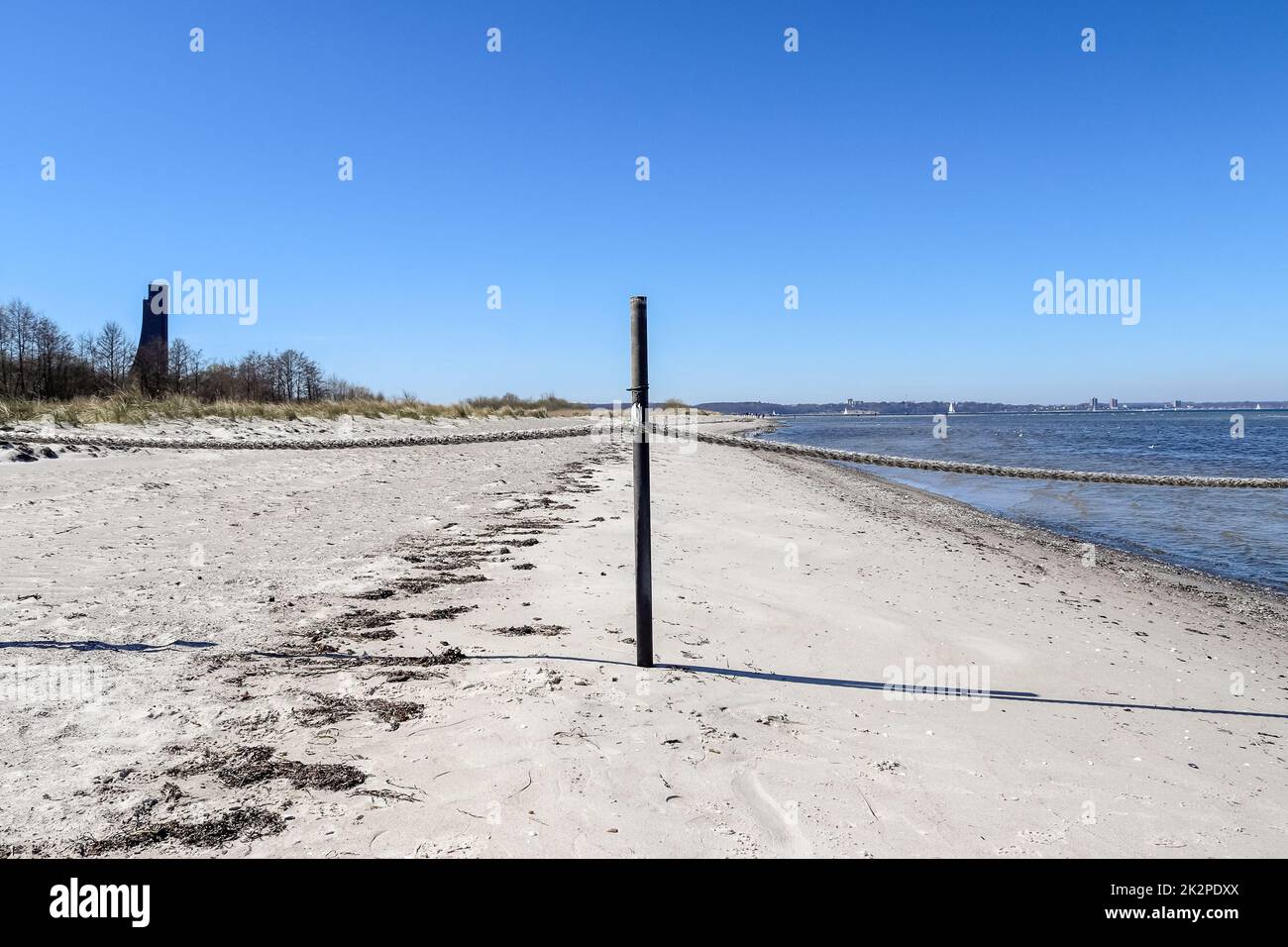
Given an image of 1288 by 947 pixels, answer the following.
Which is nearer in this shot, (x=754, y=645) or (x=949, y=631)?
(x=754, y=645)

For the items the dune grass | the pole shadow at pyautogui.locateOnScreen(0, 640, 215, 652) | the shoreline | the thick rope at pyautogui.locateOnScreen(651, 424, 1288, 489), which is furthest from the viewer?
the dune grass

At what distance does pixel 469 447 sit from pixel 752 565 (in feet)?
47.7

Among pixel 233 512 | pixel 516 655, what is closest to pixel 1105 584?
pixel 516 655

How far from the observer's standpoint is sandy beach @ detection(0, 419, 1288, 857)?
8.46ft

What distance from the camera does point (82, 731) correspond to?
3084 mm

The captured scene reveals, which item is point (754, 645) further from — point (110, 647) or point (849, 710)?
point (110, 647)

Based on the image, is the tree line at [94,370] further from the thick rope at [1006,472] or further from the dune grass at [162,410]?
the thick rope at [1006,472]

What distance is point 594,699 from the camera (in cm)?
360

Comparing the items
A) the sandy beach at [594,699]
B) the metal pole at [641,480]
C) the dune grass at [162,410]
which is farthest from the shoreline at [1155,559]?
the dune grass at [162,410]

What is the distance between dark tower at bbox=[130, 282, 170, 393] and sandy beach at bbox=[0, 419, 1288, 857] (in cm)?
2137

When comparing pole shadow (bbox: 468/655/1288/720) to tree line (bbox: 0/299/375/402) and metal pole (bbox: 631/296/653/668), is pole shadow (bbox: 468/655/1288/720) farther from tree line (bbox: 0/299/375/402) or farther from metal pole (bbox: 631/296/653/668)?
tree line (bbox: 0/299/375/402)

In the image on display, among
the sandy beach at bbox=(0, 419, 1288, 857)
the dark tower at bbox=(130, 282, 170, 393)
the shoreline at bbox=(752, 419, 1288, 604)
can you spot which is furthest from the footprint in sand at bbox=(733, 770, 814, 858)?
the dark tower at bbox=(130, 282, 170, 393)

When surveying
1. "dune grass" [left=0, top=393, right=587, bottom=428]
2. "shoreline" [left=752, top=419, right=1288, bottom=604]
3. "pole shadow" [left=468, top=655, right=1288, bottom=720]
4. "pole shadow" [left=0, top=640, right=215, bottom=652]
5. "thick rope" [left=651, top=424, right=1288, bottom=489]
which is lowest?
"shoreline" [left=752, top=419, right=1288, bottom=604]

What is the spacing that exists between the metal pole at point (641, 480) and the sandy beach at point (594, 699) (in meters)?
0.23
